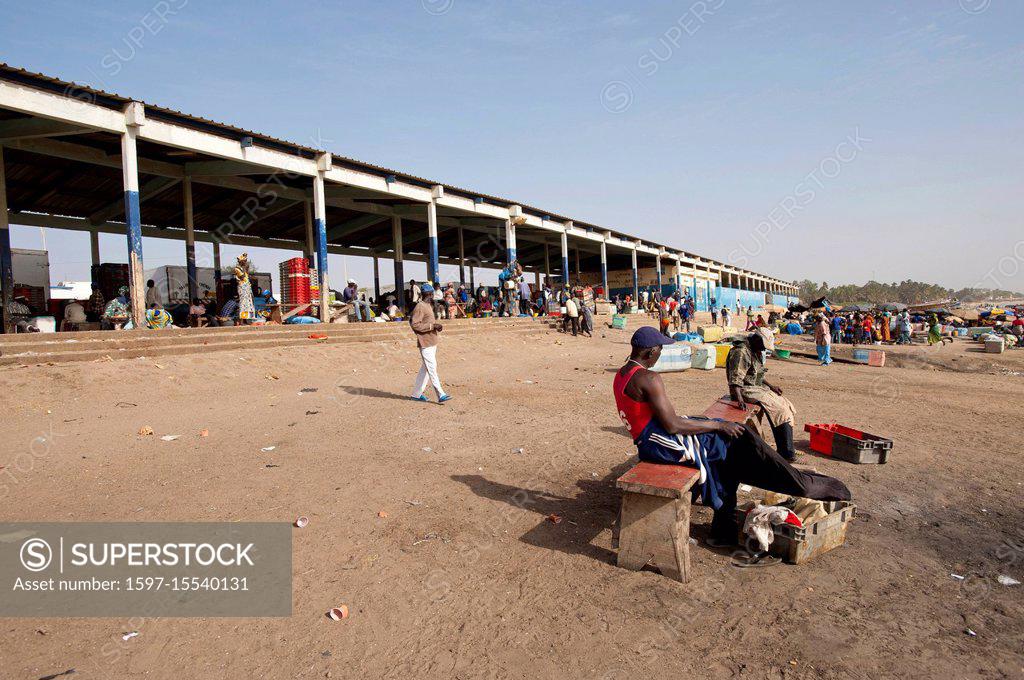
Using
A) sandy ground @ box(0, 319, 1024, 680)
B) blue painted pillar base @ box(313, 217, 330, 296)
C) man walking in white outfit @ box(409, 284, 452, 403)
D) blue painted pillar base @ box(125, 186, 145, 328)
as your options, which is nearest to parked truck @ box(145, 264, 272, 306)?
blue painted pillar base @ box(313, 217, 330, 296)

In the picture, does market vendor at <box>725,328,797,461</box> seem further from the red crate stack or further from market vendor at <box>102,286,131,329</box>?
the red crate stack

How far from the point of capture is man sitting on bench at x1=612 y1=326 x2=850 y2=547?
3459 mm

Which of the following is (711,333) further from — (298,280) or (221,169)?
(221,169)

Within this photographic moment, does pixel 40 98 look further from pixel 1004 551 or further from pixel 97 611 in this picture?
pixel 1004 551

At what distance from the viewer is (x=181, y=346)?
10.3 metres

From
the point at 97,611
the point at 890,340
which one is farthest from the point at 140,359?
the point at 890,340

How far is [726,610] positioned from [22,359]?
10.6 meters

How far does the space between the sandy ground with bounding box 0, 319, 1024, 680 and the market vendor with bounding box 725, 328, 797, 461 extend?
0.45m

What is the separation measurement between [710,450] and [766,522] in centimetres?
54

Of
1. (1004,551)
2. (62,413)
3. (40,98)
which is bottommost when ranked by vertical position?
(1004,551)

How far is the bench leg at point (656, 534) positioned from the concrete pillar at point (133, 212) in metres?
11.8

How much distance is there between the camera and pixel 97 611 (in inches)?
113

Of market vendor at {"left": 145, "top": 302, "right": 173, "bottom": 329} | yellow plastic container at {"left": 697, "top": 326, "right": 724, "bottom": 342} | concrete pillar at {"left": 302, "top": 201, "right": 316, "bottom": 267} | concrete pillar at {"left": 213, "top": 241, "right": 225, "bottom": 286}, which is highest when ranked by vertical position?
concrete pillar at {"left": 302, "top": 201, "right": 316, "bottom": 267}

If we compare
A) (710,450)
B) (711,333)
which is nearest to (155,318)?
(710,450)
